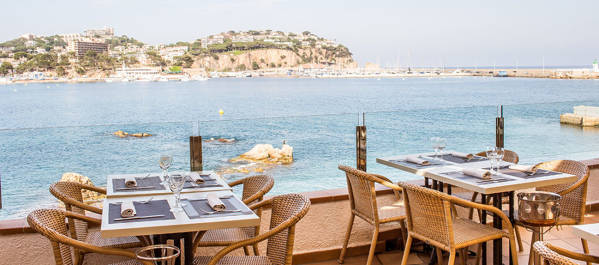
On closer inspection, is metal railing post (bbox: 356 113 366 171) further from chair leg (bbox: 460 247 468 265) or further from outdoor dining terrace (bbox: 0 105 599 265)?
chair leg (bbox: 460 247 468 265)

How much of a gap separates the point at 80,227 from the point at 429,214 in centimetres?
206

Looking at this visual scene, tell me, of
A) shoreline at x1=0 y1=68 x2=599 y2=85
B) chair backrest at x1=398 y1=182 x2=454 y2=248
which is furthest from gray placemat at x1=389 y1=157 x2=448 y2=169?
shoreline at x1=0 y1=68 x2=599 y2=85

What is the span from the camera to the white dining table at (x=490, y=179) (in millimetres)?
3127

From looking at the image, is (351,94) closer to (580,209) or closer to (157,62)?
(157,62)

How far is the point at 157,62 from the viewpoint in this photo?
270ft

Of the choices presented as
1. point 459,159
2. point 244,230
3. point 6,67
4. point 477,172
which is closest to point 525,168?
point 477,172

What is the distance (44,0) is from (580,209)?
81790 millimetres

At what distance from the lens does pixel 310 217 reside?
4.00 m

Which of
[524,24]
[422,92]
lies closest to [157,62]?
[422,92]

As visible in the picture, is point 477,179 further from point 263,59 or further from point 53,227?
point 263,59

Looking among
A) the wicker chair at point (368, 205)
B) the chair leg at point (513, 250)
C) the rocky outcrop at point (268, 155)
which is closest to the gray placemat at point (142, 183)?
the rocky outcrop at point (268, 155)

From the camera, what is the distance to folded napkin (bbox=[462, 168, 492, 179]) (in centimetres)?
327

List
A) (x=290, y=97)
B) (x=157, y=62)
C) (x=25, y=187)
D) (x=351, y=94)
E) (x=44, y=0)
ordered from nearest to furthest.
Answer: (x=25, y=187), (x=290, y=97), (x=351, y=94), (x=44, y=0), (x=157, y=62)

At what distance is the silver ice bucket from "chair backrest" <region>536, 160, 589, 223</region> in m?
1.00
